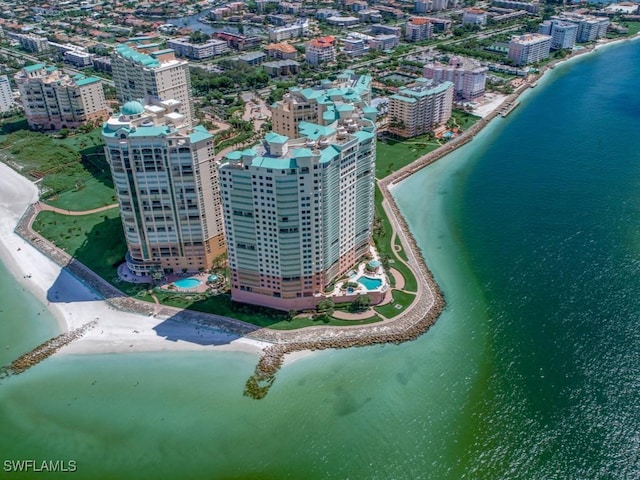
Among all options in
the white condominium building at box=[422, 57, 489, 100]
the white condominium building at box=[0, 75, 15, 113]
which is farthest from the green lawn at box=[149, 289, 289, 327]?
the white condominium building at box=[0, 75, 15, 113]

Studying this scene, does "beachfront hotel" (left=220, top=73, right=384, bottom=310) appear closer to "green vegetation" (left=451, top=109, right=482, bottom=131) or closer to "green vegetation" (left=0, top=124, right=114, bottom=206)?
"green vegetation" (left=0, top=124, right=114, bottom=206)

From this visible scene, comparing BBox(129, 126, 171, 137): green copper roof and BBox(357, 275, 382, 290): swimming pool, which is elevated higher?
BBox(129, 126, 171, 137): green copper roof

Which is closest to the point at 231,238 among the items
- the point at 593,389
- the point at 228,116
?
the point at 593,389

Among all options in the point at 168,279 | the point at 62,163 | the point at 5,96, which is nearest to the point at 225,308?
the point at 168,279

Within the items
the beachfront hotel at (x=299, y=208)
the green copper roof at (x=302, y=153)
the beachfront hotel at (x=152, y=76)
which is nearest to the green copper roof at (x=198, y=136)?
the beachfront hotel at (x=299, y=208)

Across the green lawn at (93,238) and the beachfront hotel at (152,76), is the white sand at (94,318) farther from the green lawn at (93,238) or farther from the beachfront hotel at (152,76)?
the beachfront hotel at (152,76)

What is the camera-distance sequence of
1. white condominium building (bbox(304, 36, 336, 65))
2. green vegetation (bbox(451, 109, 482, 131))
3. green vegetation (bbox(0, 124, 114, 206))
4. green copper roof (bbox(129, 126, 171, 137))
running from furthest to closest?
1. white condominium building (bbox(304, 36, 336, 65))
2. green vegetation (bbox(451, 109, 482, 131))
3. green vegetation (bbox(0, 124, 114, 206))
4. green copper roof (bbox(129, 126, 171, 137))

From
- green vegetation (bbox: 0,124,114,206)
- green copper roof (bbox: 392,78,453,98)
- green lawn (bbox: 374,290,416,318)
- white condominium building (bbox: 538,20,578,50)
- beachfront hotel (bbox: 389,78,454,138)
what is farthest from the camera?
white condominium building (bbox: 538,20,578,50)

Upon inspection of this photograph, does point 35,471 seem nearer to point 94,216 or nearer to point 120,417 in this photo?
point 120,417
